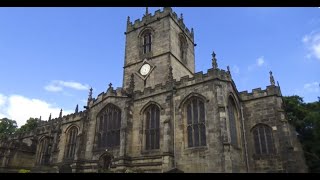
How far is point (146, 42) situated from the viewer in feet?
97.0

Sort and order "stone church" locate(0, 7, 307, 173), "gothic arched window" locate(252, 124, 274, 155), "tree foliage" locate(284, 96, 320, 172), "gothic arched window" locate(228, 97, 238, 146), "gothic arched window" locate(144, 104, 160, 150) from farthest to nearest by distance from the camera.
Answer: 1. "gothic arched window" locate(144, 104, 160, 150)
2. "gothic arched window" locate(252, 124, 274, 155)
3. "gothic arched window" locate(228, 97, 238, 146)
4. "tree foliage" locate(284, 96, 320, 172)
5. "stone church" locate(0, 7, 307, 173)

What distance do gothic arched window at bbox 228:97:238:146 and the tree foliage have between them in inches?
181

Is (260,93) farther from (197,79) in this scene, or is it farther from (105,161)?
(105,161)

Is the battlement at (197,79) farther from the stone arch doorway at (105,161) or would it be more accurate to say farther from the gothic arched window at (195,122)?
the stone arch doorway at (105,161)

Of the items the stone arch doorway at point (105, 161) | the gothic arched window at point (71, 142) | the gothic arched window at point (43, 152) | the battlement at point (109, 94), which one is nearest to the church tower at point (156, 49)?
the battlement at point (109, 94)

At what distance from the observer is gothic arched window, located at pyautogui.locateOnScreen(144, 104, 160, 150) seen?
20.2 meters

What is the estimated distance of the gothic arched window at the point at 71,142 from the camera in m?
26.6

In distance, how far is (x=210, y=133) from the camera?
17625 millimetres

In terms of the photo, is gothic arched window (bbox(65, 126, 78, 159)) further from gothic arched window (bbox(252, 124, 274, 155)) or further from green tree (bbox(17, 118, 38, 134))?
green tree (bbox(17, 118, 38, 134))

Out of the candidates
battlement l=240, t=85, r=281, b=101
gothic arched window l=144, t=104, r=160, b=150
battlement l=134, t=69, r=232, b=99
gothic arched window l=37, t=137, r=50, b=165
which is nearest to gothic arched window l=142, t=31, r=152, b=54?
battlement l=134, t=69, r=232, b=99

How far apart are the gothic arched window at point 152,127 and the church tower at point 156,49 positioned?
520 cm
